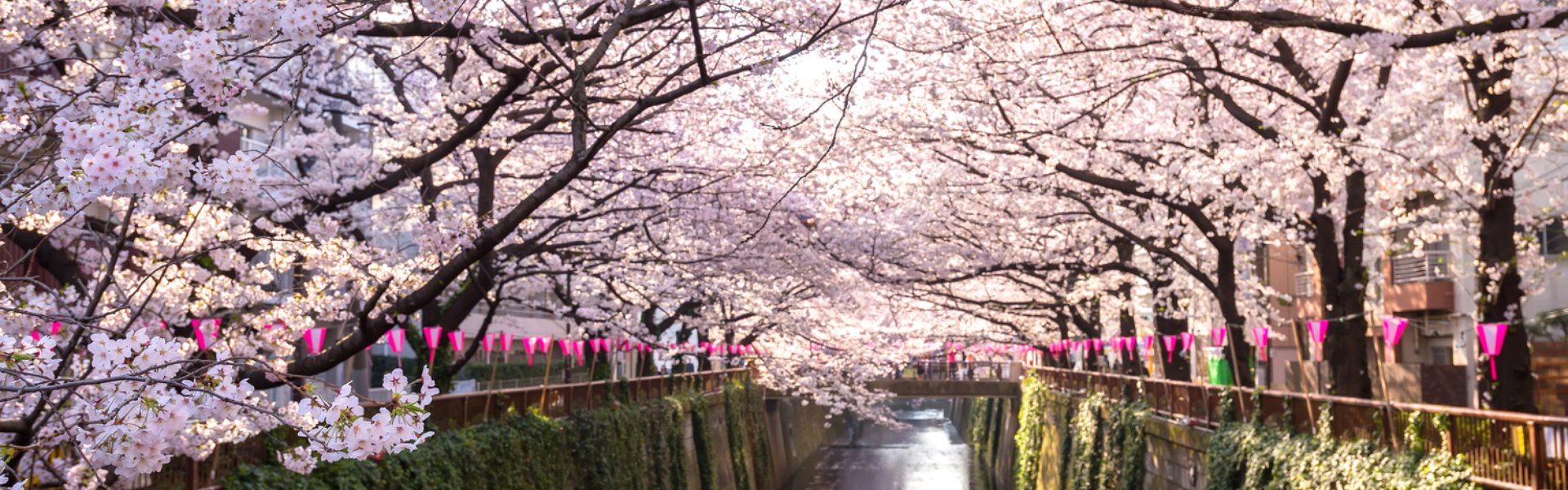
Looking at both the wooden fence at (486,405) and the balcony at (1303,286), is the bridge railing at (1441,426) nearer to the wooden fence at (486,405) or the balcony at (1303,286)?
the wooden fence at (486,405)

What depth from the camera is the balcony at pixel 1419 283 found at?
101 ft

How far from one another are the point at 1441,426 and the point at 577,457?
1316 centimetres

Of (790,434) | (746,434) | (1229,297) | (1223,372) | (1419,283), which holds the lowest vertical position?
(790,434)

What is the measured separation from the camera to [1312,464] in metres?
14.7

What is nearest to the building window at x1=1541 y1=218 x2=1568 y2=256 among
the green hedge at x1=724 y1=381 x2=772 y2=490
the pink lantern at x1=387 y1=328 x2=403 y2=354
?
the green hedge at x1=724 y1=381 x2=772 y2=490

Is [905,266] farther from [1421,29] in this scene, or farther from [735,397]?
[735,397]

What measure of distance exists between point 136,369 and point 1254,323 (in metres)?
28.7

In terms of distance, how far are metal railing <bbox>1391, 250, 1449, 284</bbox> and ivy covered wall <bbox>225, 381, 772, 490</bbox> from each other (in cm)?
1611

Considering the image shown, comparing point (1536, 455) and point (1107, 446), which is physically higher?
point (1536, 455)

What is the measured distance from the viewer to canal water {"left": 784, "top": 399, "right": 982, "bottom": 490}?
4850 centimetres

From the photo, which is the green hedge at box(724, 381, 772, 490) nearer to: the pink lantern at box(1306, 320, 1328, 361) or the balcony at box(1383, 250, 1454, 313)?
the balcony at box(1383, 250, 1454, 313)

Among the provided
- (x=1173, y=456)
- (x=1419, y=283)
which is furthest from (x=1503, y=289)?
(x=1419, y=283)

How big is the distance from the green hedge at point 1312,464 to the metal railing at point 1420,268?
14.4 meters

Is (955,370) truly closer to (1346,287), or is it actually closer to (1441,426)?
(1346,287)
